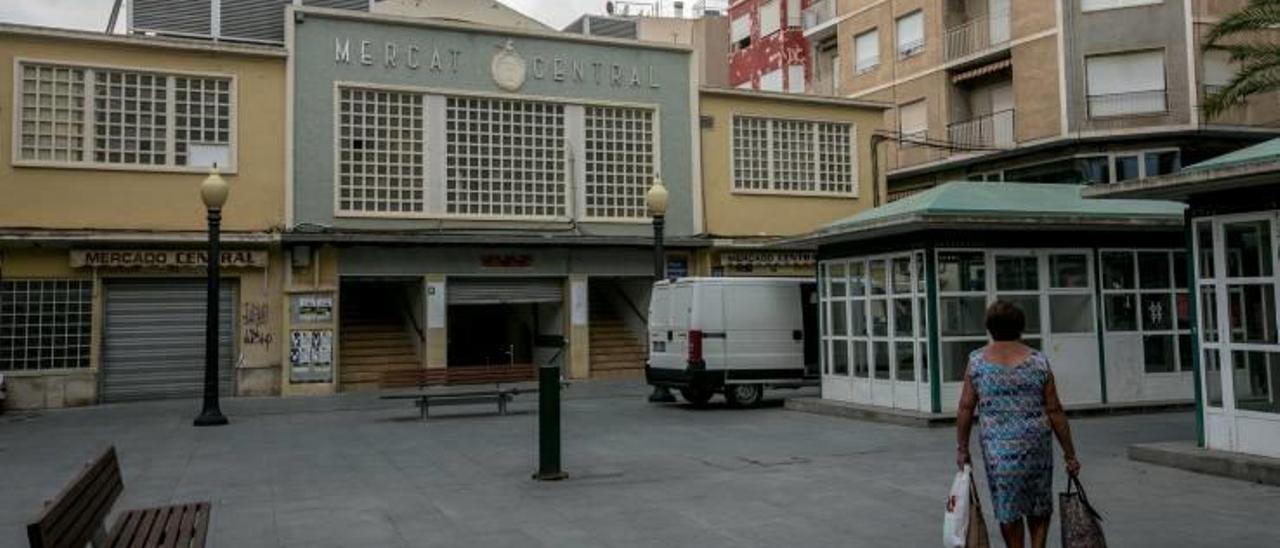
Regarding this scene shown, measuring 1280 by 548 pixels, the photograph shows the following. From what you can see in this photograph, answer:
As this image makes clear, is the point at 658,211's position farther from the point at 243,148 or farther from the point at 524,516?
the point at 524,516

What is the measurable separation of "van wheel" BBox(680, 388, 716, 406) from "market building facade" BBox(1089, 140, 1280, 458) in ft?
24.9

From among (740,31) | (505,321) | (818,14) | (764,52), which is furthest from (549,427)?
(740,31)

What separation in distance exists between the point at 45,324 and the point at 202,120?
4839mm

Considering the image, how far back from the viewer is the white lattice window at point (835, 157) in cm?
2584

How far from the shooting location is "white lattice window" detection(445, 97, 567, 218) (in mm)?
21953

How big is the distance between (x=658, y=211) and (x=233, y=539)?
11.8 m

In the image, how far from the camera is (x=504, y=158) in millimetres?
22359

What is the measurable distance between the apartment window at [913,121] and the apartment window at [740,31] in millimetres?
11274

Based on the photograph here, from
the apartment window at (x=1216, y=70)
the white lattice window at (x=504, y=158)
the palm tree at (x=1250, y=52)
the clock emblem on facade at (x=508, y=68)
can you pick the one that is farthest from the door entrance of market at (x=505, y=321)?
the apartment window at (x=1216, y=70)

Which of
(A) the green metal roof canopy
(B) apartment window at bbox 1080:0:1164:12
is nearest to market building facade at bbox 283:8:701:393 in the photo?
(A) the green metal roof canopy

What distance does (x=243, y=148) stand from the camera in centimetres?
2011

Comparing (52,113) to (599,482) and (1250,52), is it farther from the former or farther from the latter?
(1250,52)

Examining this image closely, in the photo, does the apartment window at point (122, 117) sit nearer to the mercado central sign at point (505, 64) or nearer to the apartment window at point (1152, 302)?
the mercado central sign at point (505, 64)

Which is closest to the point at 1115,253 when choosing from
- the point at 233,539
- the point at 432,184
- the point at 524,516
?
the point at 524,516
